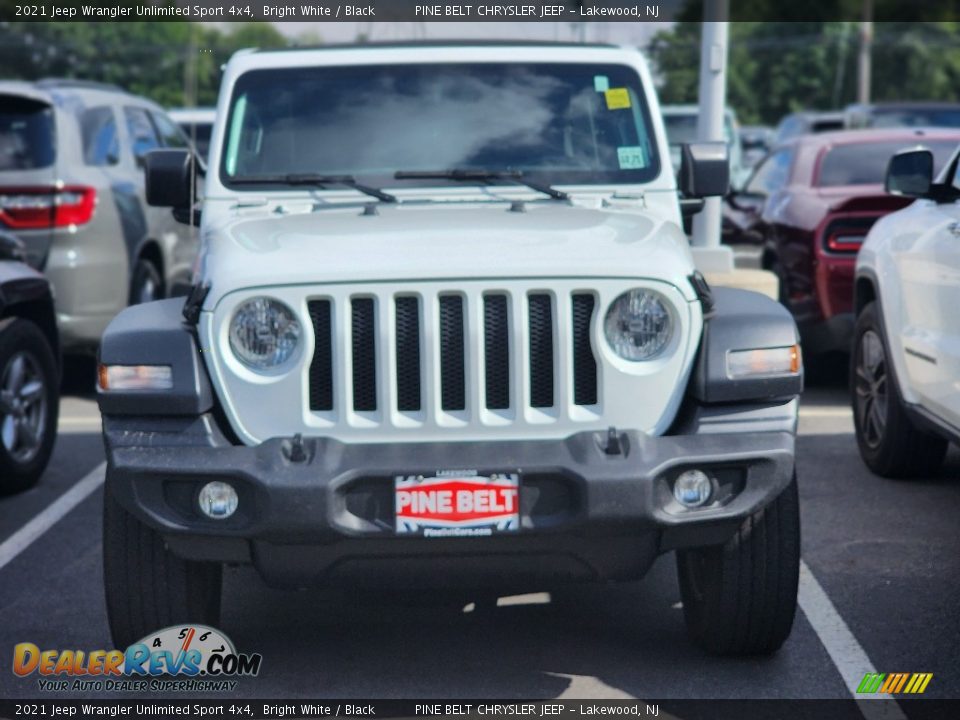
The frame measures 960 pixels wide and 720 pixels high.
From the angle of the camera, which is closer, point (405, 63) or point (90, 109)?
point (405, 63)

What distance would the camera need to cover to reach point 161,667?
16.1ft

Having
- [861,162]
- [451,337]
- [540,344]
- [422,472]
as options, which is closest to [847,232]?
[861,162]

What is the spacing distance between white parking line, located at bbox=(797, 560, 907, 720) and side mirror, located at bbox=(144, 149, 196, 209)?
2630 millimetres

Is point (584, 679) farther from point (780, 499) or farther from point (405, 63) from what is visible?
point (405, 63)

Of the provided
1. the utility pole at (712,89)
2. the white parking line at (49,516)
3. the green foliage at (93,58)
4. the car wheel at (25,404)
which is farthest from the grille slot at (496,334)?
the green foliage at (93,58)

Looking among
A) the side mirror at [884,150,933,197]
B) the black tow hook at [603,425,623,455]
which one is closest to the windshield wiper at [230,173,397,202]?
the black tow hook at [603,425,623,455]

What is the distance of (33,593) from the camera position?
589 centimetres

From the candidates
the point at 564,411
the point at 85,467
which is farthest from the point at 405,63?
the point at 85,467

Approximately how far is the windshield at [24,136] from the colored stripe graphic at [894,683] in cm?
623

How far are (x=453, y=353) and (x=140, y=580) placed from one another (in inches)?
45.5

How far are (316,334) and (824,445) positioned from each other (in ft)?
15.1

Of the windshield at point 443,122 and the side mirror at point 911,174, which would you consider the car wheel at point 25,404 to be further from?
the side mirror at point 911,174

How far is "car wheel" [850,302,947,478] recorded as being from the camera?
24.0ft

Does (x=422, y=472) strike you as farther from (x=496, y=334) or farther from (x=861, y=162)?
(x=861, y=162)
